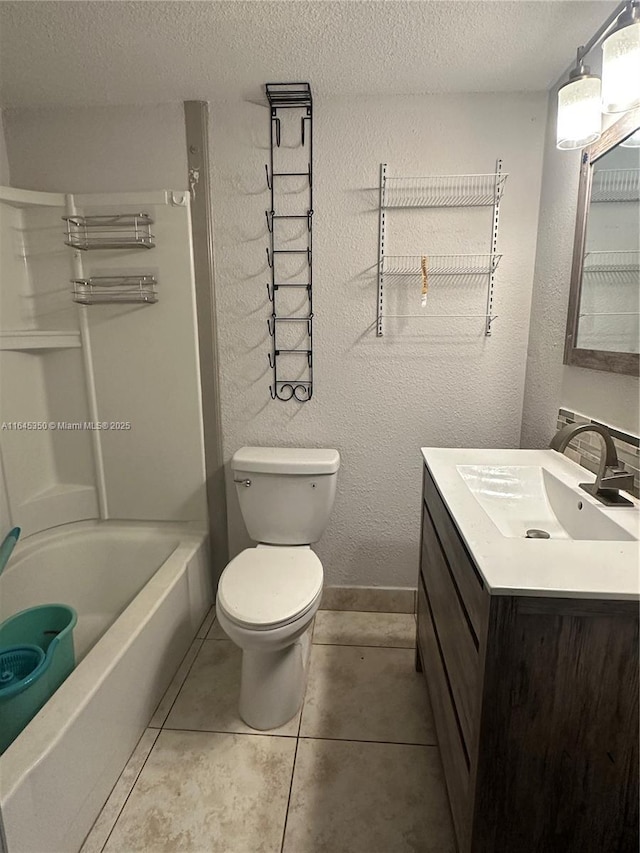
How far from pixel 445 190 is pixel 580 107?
59cm

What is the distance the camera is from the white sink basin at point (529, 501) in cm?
117

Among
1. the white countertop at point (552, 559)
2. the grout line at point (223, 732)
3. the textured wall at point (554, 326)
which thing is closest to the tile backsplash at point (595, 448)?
the textured wall at point (554, 326)

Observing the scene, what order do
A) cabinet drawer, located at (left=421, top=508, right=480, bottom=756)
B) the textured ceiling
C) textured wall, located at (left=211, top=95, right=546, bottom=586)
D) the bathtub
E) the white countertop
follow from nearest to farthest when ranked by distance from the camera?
1. the white countertop
2. cabinet drawer, located at (left=421, top=508, right=480, bottom=756)
3. the bathtub
4. the textured ceiling
5. textured wall, located at (left=211, top=95, right=546, bottom=586)

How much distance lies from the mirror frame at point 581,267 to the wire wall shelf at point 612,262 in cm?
4

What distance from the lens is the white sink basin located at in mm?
1166

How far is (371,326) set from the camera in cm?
190

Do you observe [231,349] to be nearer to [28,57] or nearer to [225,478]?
[225,478]

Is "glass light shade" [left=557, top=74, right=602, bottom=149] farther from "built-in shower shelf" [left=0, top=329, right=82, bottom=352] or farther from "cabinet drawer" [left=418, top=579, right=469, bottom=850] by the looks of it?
"built-in shower shelf" [left=0, top=329, right=82, bottom=352]

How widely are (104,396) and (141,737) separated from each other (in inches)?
53.2

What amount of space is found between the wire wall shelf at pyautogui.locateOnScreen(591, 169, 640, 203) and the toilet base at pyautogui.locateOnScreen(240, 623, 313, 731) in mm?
1676

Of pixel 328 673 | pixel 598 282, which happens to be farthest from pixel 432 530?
pixel 598 282

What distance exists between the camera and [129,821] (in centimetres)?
122

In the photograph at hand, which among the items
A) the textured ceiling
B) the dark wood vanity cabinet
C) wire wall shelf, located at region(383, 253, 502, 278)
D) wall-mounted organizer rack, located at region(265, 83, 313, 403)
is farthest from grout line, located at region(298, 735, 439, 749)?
the textured ceiling

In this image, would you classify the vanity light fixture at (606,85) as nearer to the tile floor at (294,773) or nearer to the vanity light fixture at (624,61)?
the vanity light fixture at (624,61)
